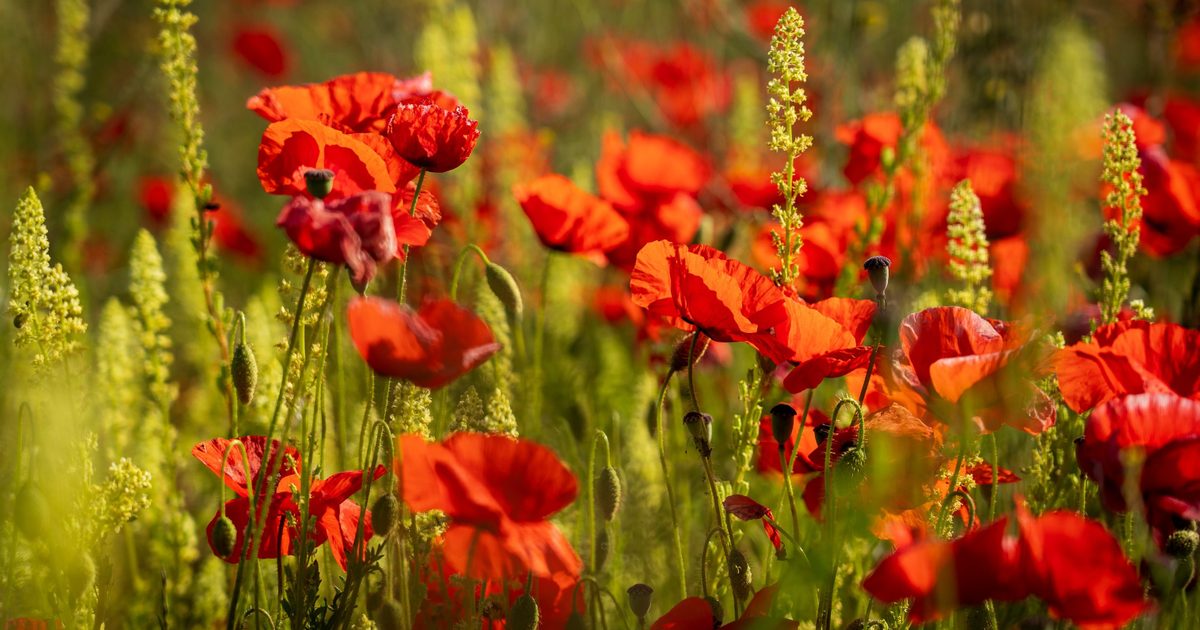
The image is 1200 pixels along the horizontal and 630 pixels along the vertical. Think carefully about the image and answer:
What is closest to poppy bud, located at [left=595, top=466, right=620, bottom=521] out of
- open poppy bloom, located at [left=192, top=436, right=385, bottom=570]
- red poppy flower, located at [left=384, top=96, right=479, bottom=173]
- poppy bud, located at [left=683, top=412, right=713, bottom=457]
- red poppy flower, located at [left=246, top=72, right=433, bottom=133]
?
poppy bud, located at [left=683, top=412, right=713, bottom=457]

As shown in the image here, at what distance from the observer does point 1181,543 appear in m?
1.00

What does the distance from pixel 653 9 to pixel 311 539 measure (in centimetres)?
421

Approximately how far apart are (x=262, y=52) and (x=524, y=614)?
14.2 feet

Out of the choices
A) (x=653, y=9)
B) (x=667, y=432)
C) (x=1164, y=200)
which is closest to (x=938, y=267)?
(x=1164, y=200)

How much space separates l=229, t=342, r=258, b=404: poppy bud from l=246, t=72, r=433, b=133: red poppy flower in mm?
276

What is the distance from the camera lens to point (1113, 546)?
85 centimetres

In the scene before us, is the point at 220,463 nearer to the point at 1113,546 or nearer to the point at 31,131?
the point at 1113,546

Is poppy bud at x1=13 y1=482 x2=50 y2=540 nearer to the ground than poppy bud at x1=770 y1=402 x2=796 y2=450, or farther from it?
Result: nearer to the ground

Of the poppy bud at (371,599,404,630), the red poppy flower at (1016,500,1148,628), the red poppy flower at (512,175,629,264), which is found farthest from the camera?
the red poppy flower at (512,175,629,264)

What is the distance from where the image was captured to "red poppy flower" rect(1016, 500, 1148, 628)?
2.79 ft

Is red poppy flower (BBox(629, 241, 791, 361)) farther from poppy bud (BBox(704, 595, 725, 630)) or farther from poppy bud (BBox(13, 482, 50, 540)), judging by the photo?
poppy bud (BBox(13, 482, 50, 540))

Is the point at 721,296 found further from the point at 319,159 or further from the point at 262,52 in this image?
the point at 262,52

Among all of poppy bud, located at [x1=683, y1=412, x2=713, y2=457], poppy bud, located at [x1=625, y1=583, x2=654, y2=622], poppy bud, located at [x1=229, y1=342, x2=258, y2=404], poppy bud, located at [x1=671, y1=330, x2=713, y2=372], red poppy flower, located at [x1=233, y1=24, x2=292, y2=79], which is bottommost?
poppy bud, located at [x1=625, y1=583, x2=654, y2=622]

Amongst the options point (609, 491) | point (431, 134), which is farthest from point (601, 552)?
point (431, 134)
